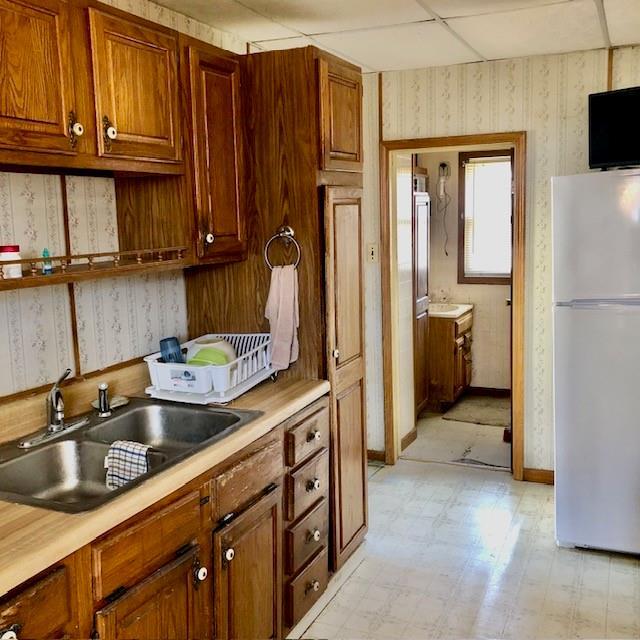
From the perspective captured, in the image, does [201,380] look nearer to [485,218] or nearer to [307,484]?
[307,484]

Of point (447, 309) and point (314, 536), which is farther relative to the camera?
point (447, 309)

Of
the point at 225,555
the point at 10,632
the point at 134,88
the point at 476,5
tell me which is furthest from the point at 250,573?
the point at 476,5

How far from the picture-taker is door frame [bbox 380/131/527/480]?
3.96 metres

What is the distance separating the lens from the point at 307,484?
2.72 m

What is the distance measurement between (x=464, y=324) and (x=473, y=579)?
292 cm

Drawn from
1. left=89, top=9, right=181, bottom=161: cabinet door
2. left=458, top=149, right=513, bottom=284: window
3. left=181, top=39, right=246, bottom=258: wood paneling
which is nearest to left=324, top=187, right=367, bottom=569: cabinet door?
left=181, top=39, right=246, bottom=258: wood paneling

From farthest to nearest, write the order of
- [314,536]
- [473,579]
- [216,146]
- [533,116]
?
[533,116] → [473,579] → [314,536] → [216,146]

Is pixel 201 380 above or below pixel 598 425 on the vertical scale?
above

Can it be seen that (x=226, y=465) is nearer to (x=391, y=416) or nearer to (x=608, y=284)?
(x=608, y=284)

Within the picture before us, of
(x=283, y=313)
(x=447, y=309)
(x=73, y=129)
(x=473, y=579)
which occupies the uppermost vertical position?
(x=73, y=129)

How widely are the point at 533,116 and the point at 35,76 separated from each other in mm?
2823

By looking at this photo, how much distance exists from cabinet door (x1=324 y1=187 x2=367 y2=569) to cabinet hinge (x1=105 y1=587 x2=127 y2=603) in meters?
1.37

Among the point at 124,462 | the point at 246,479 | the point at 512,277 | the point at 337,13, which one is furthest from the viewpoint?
the point at 512,277

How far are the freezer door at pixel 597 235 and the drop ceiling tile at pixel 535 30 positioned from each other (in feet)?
2.28
